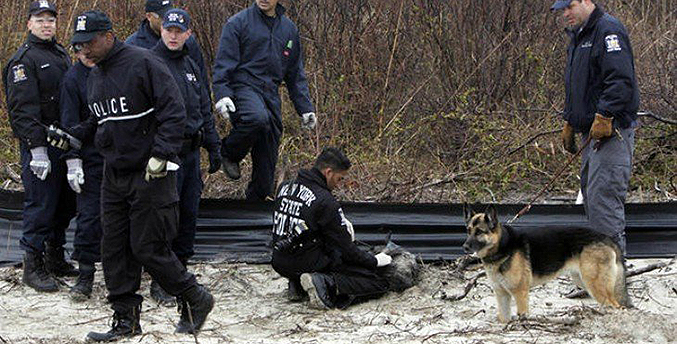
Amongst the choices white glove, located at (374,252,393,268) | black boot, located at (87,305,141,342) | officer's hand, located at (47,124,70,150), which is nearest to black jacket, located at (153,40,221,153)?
officer's hand, located at (47,124,70,150)

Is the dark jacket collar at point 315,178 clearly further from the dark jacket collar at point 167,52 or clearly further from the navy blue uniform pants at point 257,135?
the dark jacket collar at point 167,52

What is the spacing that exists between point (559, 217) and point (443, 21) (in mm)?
4048

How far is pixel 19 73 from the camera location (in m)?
8.02

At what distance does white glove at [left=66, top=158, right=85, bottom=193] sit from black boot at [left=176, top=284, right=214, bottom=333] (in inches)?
59.5

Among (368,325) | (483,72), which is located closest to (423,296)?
(368,325)

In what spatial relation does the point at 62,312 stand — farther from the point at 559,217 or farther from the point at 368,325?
the point at 559,217

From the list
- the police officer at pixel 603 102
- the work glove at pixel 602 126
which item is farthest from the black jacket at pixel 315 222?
the work glove at pixel 602 126

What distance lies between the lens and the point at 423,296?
8.04m

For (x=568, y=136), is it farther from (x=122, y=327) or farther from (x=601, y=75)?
(x=122, y=327)

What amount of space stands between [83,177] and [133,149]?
→ 164 cm

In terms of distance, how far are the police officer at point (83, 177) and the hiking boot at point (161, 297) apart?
0.47 m

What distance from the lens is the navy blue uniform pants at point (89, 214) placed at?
809 centimetres

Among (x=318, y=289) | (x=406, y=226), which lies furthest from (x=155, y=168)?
(x=406, y=226)

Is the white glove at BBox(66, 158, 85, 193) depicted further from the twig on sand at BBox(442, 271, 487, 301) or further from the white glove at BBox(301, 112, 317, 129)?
the twig on sand at BBox(442, 271, 487, 301)
